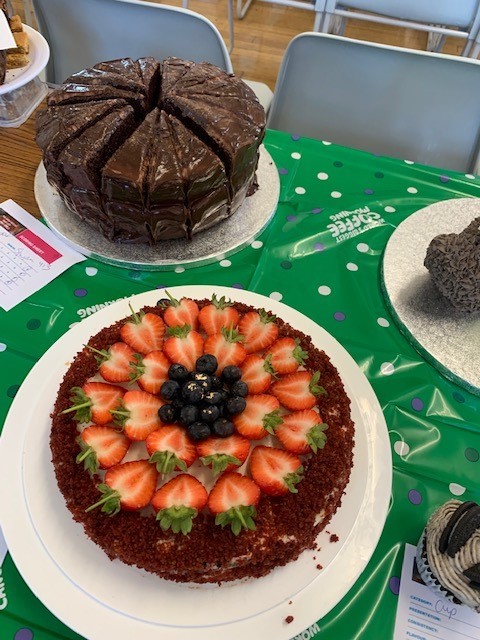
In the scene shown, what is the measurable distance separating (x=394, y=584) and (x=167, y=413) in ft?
2.00

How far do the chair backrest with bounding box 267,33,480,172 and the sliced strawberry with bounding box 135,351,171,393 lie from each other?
1486 millimetres

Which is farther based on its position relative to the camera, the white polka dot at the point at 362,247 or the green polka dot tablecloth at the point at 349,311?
the white polka dot at the point at 362,247

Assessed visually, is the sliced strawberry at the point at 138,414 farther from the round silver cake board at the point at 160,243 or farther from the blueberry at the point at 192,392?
the round silver cake board at the point at 160,243

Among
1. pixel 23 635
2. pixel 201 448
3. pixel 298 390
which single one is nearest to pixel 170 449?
pixel 201 448

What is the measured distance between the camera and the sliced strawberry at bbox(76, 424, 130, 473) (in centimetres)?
100

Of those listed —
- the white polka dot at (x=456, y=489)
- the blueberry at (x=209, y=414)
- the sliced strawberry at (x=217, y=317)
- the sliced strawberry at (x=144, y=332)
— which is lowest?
the white polka dot at (x=456, y=489)

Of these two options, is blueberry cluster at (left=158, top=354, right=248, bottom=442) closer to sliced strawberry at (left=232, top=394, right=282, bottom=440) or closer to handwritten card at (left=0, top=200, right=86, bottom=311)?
sliced strawberry at (left=232, top=394, right=282, bottom=440)

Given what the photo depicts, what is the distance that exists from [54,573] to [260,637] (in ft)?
1.36

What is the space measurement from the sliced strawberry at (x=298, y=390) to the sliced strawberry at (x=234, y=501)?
0.20m

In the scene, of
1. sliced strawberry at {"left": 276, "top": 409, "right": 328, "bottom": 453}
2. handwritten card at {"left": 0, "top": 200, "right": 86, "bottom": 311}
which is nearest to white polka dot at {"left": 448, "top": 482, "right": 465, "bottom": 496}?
sliced strawberry at {"left": 276, "top": 409, "right": 328, "bottom": 453}

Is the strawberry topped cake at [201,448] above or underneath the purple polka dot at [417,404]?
above

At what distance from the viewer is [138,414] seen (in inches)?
41.2

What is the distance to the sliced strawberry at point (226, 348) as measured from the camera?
1134mm

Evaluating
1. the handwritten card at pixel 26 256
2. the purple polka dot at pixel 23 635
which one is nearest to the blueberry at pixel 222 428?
the purple polka dot at pixel 23 635
